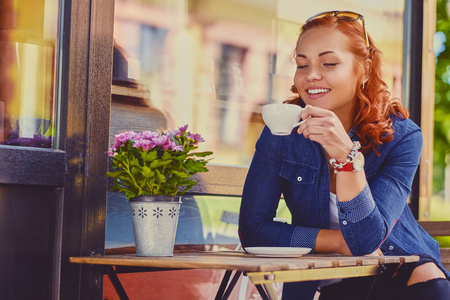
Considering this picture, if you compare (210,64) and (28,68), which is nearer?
(28,68)

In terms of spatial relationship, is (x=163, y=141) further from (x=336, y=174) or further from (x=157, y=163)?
(x=336, y=174)

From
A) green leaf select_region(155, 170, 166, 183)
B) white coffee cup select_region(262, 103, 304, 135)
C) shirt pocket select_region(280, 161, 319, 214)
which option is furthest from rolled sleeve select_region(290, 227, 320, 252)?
green leaf select_region(155, 170, 166, 183)

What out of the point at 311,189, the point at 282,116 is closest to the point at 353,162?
the point at 282,116

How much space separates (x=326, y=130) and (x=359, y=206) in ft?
0.86

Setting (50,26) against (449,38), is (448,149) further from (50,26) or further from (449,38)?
(50,26)

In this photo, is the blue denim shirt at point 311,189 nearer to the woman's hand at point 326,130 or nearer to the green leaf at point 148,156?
the woman's hand at point 326,130

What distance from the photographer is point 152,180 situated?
6.20 feet

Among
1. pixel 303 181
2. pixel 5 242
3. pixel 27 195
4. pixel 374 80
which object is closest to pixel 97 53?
pixel 27 195

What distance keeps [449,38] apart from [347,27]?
9.26 m

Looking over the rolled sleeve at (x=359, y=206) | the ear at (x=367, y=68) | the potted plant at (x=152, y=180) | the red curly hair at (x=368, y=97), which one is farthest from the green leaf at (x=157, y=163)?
the ear at (x=367, y=68)

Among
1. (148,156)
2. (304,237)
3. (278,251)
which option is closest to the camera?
(278,251)

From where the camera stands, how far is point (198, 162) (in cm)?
196

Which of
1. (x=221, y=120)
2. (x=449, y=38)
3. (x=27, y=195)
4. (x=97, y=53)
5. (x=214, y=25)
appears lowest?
(x=27, y=195)

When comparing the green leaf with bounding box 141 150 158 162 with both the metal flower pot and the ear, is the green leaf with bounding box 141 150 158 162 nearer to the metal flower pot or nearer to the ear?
the metal flower pot
